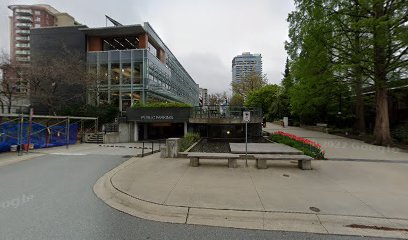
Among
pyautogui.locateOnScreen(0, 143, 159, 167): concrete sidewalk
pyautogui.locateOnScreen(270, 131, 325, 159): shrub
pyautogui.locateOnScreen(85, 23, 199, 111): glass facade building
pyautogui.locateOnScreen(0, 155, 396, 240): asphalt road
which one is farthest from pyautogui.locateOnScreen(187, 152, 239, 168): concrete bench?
pyautogui.locateOnScreen(85, 23, 199, 111): glass facade building

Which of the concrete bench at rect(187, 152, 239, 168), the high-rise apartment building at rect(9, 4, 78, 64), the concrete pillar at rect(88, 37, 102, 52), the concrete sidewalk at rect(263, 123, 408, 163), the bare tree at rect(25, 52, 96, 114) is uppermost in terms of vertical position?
the high-rise apartment building at rect(9, 4, 78, 64)

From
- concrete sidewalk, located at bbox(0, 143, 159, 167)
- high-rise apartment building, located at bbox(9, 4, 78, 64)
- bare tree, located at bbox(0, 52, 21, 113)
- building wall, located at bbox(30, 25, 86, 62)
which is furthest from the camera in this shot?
high-rise apartment building, located at bbox(9, 4, 78, 64)

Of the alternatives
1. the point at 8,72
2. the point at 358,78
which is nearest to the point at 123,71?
the point at 8,72

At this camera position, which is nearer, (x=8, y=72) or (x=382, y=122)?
(x=382, y=122)

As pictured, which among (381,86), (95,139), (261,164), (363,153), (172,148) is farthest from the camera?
(95,139)

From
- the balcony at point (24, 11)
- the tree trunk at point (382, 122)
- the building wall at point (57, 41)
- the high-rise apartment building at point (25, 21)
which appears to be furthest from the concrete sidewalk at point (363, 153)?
the balcony at point (24, 11)

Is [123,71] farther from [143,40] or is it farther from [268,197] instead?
[268,197]

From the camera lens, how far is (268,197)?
16.0ft

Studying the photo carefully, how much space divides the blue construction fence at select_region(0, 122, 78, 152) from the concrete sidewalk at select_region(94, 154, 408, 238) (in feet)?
35.7

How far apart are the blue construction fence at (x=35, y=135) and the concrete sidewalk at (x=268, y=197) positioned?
10879mm

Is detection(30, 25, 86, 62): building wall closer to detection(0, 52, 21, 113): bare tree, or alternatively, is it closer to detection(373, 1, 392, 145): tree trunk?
detection(0, 52, 21, 113): bare tree

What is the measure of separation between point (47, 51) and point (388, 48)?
36.9 meters

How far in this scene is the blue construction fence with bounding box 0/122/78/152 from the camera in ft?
41.8

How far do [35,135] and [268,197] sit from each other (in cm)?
1714
